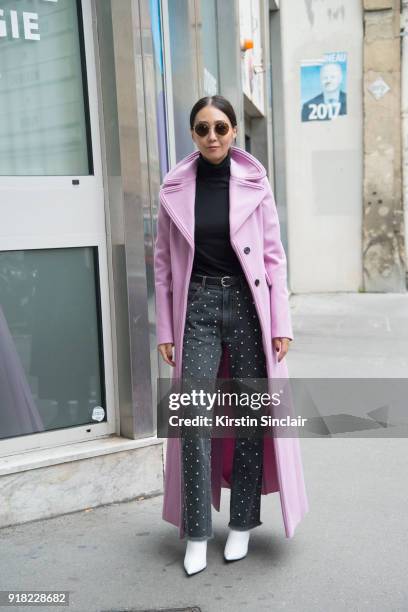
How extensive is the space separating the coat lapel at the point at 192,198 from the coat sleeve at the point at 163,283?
0.29 ft

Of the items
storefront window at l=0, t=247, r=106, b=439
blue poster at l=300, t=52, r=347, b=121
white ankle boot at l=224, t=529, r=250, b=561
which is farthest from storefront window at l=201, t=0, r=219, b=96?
blue poster at l=300, t=52, r=347, b=121

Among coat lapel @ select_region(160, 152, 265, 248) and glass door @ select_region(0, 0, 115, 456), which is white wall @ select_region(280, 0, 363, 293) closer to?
glass door @ select_region(0, 0, 115, 456)

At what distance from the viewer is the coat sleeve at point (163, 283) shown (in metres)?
3.32

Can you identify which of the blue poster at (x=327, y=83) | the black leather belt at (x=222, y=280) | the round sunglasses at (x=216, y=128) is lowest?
the black leather belt at (x=222, y=280)

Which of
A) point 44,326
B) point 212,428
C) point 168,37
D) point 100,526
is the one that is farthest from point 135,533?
point 168,37

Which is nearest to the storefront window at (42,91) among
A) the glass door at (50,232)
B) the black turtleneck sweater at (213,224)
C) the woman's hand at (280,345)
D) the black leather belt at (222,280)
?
the glass door at (50,232)

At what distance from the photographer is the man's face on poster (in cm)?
1180

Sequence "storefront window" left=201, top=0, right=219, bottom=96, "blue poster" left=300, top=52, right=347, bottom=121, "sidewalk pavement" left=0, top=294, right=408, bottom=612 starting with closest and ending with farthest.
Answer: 1. "sidewalk pavement" left=0, top=294, right=408, bottom=612
2. "storefront window" left=201, top=0, right=219, bottom=96
3. "blue poster" left=300, top=52, right=347, bottom=121

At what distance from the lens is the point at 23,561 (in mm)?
3387

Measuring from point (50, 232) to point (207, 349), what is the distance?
1055mm

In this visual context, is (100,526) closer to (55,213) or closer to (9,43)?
(55,213)

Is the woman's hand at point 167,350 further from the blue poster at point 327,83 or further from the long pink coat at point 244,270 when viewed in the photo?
the blue poster at point 327,83

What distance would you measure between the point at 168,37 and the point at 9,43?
40.9 inches

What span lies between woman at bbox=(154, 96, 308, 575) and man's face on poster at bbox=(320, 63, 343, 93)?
8960mm
